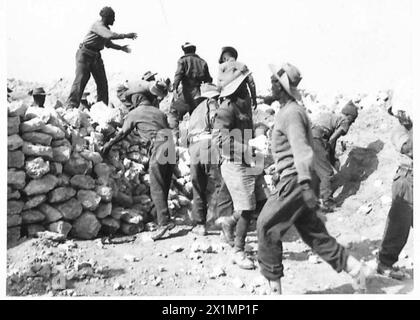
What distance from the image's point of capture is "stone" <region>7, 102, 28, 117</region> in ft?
17.8

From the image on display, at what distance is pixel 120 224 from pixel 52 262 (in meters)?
1.28

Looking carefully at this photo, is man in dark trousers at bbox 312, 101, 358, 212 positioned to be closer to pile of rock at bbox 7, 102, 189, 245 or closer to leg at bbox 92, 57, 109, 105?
pile of rock at bbox 7, 102, 189, 245

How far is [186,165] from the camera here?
24.4ft

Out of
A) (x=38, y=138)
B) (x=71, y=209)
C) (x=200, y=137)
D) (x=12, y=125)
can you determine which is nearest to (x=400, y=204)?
(x=200, y=137)

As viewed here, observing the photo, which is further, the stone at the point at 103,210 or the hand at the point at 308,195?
the stone at the point at 103,210

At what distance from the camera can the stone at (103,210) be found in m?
5.99

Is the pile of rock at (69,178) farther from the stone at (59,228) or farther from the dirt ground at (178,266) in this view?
the dirt ground at (178,266)

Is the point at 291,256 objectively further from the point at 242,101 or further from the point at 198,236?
the point at 242,101

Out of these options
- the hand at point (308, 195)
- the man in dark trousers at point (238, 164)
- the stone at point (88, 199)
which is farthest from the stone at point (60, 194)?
the hand at point (308, 195)

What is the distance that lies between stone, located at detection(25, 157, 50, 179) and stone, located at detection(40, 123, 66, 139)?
0.37 metres

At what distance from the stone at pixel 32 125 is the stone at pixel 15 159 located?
294mm
